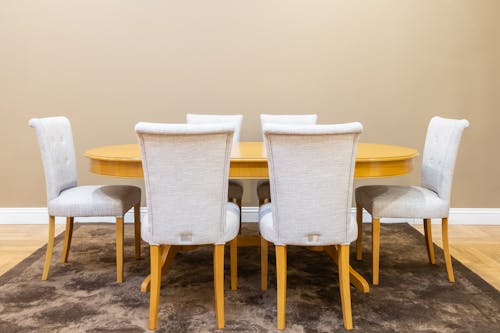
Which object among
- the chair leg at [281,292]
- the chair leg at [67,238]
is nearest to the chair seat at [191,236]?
the chair leg at [281,292]

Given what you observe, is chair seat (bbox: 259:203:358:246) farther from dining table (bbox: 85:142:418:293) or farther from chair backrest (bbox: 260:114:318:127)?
chair backrest (bbox: 260:114:318:127)

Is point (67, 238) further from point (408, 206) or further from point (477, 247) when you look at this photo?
point (477, 247)

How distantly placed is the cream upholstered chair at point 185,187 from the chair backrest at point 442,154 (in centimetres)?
130

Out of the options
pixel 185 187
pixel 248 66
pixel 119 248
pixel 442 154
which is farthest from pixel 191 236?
pixel 248 66

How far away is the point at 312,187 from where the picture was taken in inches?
70.6

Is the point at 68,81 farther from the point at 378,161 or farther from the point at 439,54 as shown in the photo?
the point at 439,54

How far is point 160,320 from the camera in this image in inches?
77.3

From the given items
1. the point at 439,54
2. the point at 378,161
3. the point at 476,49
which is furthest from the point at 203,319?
the point at 476,49

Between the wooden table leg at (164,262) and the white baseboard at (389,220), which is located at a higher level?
the wooden table leg at (164,262)

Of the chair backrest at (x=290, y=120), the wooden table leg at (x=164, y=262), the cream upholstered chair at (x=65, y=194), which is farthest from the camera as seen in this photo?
the chair backrest at (x=290, y=120)

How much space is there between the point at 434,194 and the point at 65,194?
86.1 inches

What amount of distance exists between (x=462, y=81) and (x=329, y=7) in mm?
1296

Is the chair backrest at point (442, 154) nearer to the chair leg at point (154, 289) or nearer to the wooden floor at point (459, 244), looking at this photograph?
the wooden floor at point (459, 244)

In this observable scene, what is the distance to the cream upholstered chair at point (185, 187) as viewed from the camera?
171 centimetres
